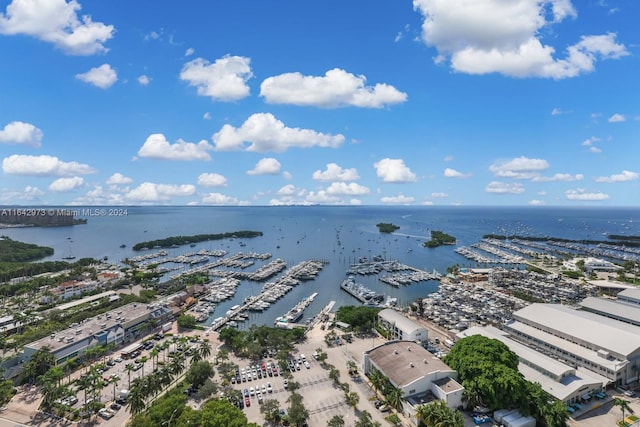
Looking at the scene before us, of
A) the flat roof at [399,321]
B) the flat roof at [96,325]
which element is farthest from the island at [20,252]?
the flat roof at [399,321]

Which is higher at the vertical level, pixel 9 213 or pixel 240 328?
pixel 9 213

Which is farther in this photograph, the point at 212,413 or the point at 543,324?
the point at 543,324

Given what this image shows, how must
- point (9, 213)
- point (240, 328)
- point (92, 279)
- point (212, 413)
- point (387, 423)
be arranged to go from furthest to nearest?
point (9, 213), point (92, 279), point (240, 328), point (387, 423), point (212, 413)

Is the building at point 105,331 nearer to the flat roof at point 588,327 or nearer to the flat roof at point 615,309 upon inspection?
the flat roof at point 588,327

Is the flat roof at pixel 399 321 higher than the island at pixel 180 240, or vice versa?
the island at pixel 180 240

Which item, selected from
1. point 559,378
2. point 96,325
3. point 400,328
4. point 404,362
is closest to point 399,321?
point 400,328

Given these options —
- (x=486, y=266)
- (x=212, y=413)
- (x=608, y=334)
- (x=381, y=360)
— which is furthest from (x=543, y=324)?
(x=486, y=266)

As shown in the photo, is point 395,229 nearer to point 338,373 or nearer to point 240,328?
point 240,328
